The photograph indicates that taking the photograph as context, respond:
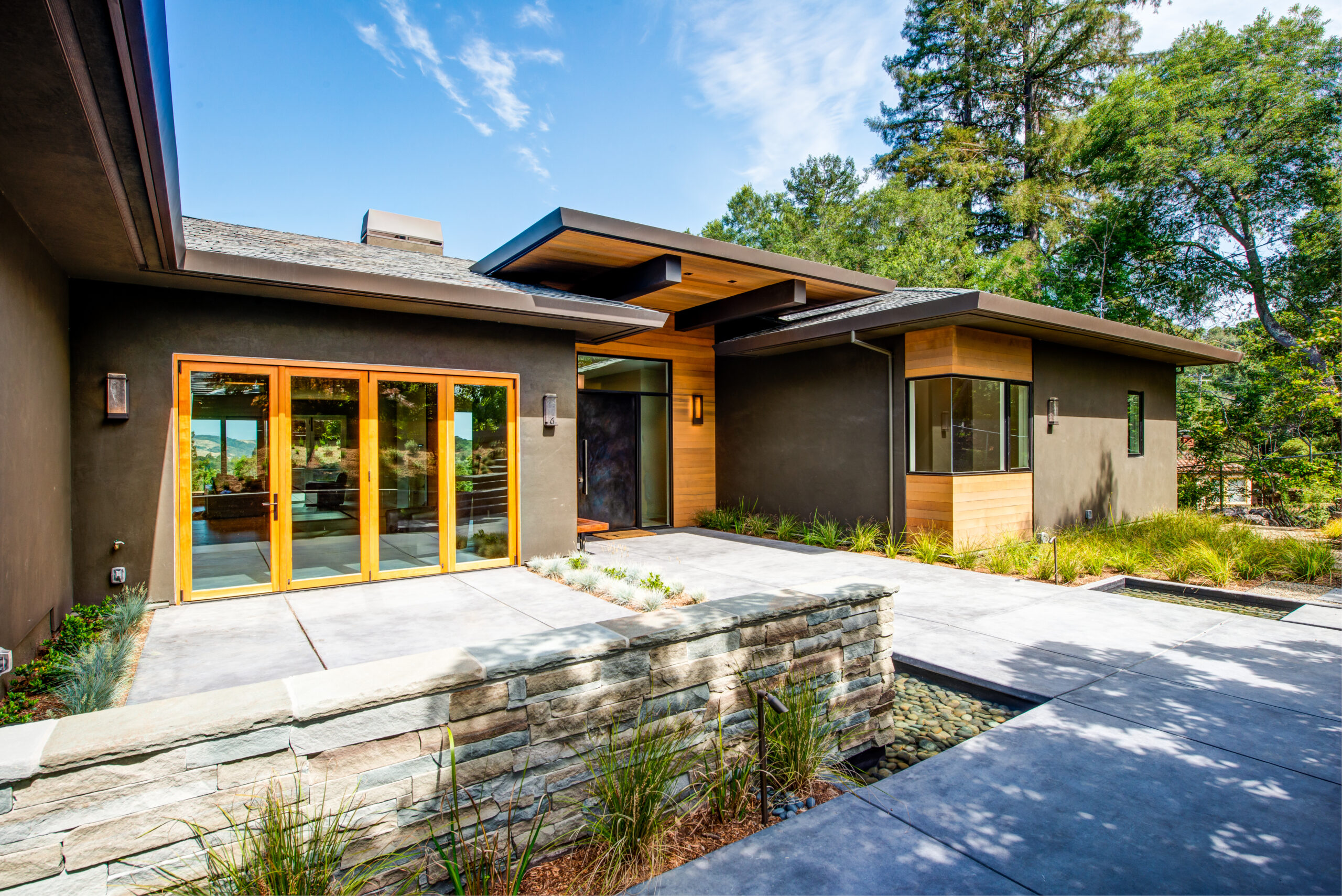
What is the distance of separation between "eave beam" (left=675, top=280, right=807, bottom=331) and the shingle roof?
1.91 m

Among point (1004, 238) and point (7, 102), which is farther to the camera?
point (1004, 238)

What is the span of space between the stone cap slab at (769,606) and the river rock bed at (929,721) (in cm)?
74

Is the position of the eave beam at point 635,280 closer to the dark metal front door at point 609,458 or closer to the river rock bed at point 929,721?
the dark metal front door at point 609,458

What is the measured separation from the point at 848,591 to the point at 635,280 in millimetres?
5128

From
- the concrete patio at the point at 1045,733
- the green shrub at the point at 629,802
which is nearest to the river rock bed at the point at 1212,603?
the concrete patio at the point at 1045,733

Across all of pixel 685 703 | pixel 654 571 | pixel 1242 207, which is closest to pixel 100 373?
pixel 654 571

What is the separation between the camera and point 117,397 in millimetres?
4867

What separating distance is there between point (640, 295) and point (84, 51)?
18.0ft

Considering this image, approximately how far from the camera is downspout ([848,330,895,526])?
8.09 metres

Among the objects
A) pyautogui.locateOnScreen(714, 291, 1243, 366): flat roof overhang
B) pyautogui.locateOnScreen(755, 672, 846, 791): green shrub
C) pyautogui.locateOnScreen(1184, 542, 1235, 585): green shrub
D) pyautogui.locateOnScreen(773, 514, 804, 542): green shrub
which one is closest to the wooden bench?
pyautogui.locateOnScreen(773, 514, 804, 542): green shrub

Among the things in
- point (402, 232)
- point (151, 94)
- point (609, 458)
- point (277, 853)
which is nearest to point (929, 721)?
point (277, 853)

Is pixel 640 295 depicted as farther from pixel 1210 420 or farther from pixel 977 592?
pixel 1210 420

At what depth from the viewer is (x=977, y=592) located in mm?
5852

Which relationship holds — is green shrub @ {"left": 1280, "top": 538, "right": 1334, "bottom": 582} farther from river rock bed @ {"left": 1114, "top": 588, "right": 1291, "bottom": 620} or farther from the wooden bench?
the wooden bench
